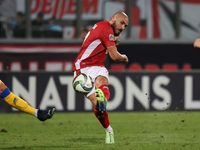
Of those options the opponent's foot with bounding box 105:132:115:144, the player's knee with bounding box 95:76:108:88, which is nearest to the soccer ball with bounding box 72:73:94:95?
the player's knee with bounding box 95:76:108:88

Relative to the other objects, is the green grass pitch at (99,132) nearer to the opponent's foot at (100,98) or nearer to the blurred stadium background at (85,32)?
the opponent's foot at (100,98)

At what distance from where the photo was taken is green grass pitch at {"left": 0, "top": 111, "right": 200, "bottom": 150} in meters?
5.64

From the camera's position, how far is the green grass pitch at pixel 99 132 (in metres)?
5.64

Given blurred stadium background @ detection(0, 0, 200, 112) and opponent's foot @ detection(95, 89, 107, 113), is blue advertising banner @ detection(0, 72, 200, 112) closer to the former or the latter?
blurred stadium background @ detection(0, 0, 200, 112)

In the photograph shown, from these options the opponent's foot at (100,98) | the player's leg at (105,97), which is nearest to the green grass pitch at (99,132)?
the player's leg at (105,97)

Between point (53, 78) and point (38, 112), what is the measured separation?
4390mm

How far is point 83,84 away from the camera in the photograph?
549 cm

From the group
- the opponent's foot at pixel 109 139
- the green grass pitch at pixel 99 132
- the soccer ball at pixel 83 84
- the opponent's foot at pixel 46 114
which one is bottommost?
the green grass pitch at pixel 99 132

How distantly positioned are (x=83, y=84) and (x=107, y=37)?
2.23 ft

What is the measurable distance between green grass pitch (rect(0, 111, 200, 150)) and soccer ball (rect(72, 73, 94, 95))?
72cm

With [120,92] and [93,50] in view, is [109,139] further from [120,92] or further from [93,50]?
[120,92]

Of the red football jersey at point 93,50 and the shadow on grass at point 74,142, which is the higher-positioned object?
the red football jersey at point 93,50

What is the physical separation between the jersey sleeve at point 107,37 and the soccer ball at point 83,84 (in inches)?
19.5

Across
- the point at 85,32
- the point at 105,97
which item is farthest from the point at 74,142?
the point at 85,32
